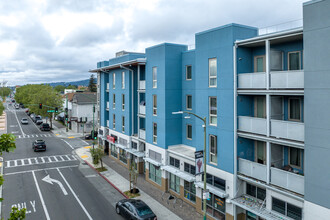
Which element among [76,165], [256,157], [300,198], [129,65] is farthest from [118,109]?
[300,198]

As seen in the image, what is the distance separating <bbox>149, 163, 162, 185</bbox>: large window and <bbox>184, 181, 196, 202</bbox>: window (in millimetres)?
3700

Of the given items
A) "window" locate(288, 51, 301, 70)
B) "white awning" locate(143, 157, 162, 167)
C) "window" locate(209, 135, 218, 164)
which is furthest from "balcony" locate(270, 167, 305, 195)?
"white awning" locate(143, 157, 162, 167)

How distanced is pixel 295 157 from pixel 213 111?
5.83 meters

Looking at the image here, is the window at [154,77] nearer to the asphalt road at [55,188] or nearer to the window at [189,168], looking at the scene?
the window at [189,168]

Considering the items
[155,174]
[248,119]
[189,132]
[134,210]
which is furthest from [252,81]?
[155,174]

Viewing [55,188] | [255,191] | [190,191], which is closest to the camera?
[255,191]

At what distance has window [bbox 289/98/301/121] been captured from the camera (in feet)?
46.9

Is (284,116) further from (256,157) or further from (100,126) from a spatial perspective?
(100,126)

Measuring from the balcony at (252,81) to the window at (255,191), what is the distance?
636 centimetres

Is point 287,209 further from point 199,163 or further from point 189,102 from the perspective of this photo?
point 189,102

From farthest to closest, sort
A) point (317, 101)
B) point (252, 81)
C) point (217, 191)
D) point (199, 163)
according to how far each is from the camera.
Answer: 1. point (217, 191)
2. point (199, 163)
3. point (252, 81)
4. point (317, 101)

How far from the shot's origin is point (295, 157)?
571 inches

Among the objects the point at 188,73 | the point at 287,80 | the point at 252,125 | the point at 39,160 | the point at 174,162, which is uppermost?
the point at 188,73

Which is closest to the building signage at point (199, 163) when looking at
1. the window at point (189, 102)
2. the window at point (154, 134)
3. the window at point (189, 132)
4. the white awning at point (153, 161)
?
the window at point (189, 132)
